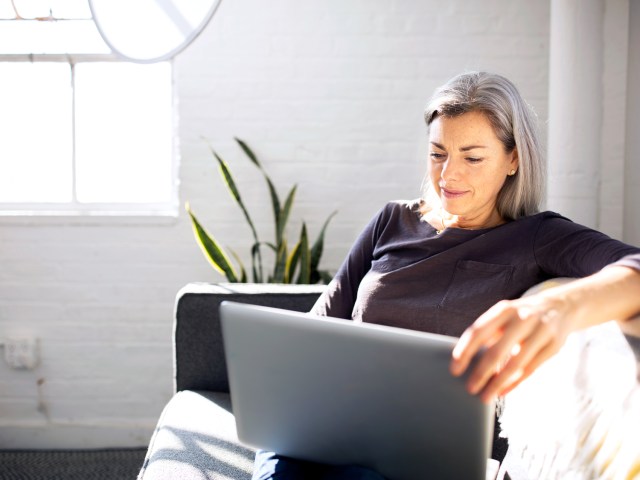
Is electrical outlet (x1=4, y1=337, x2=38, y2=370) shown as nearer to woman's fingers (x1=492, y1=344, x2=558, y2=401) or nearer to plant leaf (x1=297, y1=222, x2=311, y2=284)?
plant leaf (x1=297, y1=222, x2=311, y2=284)

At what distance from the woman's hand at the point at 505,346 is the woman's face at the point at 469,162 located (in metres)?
0.78

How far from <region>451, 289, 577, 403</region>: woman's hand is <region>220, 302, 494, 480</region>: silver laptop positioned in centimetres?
2

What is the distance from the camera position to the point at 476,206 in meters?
1.72

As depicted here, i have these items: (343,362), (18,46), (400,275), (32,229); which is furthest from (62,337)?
(343,362)

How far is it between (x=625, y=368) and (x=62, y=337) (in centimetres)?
271

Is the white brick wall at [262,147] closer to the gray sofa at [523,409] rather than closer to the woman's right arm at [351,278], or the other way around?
the gray sofa at [523,409]

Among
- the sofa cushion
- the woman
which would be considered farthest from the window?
the woman

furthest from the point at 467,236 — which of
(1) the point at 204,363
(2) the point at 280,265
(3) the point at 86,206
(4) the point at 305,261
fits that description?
(3) the point at 86,206

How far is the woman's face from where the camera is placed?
168 cm

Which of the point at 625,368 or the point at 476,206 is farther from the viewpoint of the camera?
the point at 476,206

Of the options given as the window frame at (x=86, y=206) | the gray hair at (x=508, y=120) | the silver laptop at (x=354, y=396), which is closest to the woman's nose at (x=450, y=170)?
the gray hair at (x=508, y=120)

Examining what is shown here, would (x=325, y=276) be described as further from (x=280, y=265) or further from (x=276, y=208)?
(x=276, y=208)

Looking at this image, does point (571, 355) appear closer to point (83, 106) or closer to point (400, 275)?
point (400, 275)

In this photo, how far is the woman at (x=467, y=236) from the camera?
158 cm
